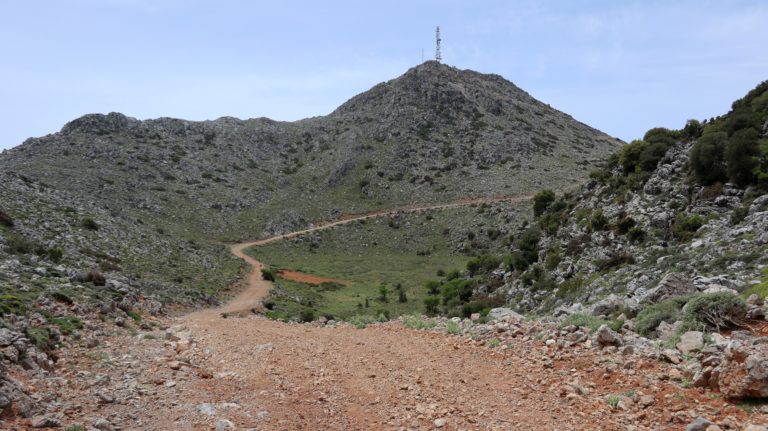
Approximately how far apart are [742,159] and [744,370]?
65.0 feet

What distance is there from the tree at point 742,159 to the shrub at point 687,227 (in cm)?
294

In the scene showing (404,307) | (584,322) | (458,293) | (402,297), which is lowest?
(404,307)

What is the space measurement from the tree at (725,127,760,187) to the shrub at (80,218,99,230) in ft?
133

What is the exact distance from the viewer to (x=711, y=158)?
82.0 ft

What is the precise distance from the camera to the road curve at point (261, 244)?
33981mm

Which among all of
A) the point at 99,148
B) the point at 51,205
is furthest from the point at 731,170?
the point at 99,148

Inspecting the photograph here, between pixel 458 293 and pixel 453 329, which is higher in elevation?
pixel 453 329

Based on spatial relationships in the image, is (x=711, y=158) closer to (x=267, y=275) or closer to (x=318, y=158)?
(x=267, y=275)

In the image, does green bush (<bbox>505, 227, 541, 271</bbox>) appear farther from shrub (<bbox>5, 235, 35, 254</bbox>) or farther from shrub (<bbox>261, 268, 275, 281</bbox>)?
shrub (<bbox>5, 235, 35, 254</bbox>)

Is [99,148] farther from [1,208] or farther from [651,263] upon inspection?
[651,263]

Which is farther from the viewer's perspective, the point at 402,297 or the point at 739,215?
the point at 402,297

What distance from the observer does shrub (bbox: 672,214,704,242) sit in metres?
22.2

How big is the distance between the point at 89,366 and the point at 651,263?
68.6 feet

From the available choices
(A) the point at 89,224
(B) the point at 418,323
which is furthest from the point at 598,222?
(A) the point at 89,224
